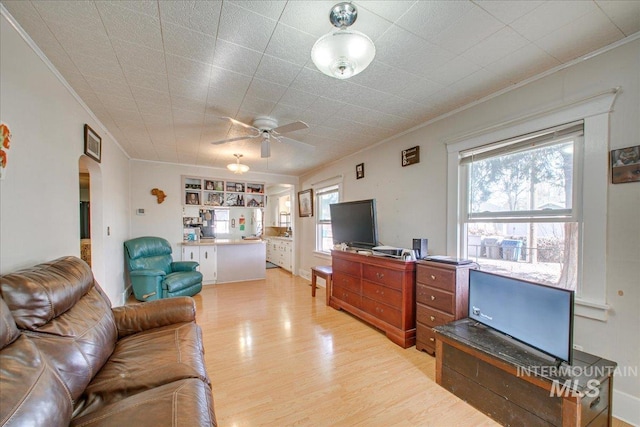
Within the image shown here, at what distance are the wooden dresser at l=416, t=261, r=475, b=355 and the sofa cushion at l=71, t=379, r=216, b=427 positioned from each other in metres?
2.00

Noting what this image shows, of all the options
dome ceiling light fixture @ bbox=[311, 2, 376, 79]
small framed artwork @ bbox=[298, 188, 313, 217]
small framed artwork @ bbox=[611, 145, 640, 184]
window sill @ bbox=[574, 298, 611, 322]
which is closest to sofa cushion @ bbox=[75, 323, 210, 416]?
dome ceiling light fixture @ bbox=[311, 2, 376, 79]

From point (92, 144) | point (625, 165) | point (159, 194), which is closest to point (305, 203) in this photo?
point (159, 194)

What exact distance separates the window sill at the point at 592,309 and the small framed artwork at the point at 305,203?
4361 millimetres

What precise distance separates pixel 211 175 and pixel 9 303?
4.49 metres

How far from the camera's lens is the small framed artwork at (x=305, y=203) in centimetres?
564

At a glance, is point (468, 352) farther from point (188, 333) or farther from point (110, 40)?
point (110, 40)

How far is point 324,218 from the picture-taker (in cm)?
531

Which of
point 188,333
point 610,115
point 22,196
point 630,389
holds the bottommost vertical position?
point 630,389

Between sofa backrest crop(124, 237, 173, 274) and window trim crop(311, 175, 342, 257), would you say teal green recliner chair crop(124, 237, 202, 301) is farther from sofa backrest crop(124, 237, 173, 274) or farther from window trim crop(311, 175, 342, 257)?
window trim crop(311, 175, 342, 257)

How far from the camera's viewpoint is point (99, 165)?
2980mm

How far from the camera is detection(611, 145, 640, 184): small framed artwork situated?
1.60 m

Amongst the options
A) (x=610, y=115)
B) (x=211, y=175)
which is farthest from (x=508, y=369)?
(x=211, y=175)

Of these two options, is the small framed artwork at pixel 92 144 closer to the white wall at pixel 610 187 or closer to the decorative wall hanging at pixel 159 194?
the decorative wall hanging at pixel 159 194

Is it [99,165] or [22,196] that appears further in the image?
[99,165]
